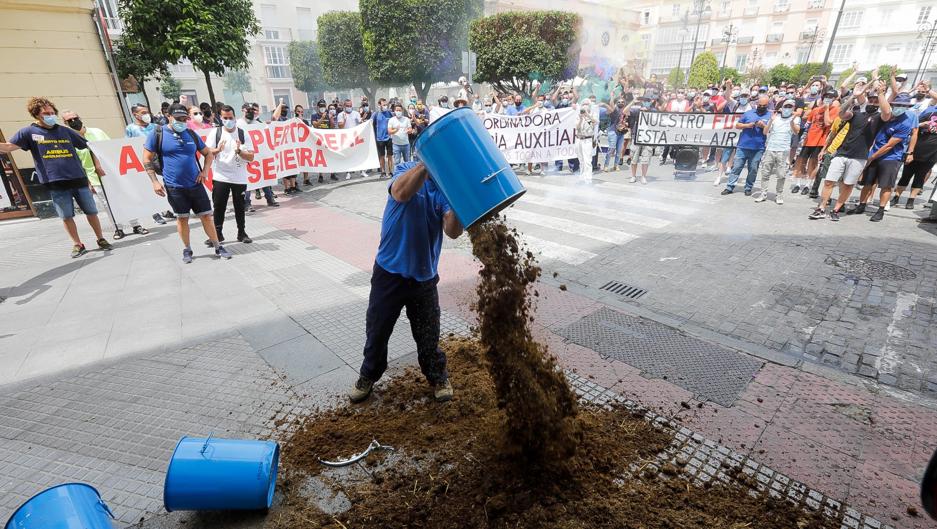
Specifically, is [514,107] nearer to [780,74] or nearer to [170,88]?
[170,88]

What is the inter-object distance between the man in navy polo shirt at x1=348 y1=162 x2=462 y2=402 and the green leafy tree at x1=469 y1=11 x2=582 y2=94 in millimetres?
30538

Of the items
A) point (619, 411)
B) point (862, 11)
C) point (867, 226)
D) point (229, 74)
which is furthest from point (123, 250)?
point (862, 11)

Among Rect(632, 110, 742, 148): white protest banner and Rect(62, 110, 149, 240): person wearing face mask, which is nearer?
Rect(62, 110, 149, 240): person wearing face mask

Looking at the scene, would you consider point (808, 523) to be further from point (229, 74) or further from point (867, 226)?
point (229, 74)

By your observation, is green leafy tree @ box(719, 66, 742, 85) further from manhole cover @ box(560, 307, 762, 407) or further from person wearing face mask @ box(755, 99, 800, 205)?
manhole cover @ box(560, 307, 762, 407)

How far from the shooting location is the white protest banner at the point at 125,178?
7.55m

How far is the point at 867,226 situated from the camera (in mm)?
7230

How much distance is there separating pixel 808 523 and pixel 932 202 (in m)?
8.00

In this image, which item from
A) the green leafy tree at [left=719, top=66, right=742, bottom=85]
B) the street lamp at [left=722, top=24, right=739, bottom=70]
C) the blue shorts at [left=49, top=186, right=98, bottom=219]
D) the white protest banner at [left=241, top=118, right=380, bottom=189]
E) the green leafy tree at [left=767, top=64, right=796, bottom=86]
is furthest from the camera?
the green leafy tree at [left=719, top=66, right=742, bottom=85]

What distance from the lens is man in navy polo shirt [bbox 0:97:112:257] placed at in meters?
6.29

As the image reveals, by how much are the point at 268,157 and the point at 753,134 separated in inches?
380

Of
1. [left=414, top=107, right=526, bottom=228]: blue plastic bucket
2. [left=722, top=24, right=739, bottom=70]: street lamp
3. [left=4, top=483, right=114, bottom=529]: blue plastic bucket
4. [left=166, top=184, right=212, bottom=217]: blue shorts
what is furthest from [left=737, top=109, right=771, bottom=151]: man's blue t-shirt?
[left=722, top=24, right=739, bottom=70]: street lamp

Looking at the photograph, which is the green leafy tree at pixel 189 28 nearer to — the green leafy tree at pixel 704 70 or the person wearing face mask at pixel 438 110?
the person wearing face mask at pixel 438 110

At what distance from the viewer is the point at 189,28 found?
→ 11188 millimetres
